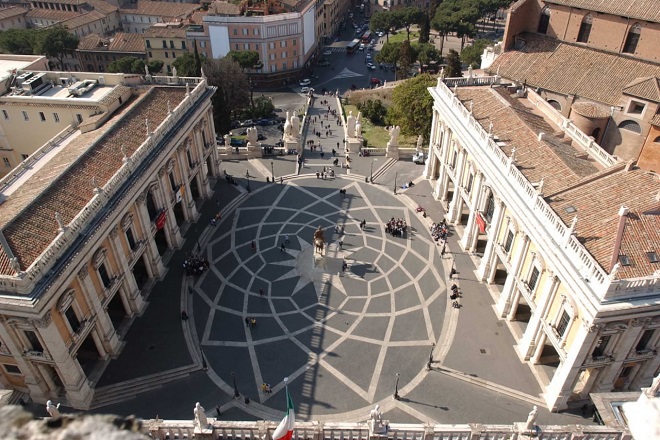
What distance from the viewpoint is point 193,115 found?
5216 cm

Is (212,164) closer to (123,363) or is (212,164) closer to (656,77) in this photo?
(123,363)

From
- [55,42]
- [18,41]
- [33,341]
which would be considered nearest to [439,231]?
[33,341]

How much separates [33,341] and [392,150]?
157ft

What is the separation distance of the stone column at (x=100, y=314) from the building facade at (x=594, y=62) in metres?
51.5

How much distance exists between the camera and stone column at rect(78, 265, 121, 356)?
3466cm

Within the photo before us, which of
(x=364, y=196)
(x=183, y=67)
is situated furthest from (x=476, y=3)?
(x=364, y=196)

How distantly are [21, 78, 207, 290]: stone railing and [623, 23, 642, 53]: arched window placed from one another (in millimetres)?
49967

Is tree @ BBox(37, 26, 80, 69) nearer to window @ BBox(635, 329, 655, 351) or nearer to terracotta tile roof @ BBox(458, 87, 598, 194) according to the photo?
terracotta tile roof @ BBox(458, 87, 598, 194)

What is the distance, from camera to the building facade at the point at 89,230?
3172 cm

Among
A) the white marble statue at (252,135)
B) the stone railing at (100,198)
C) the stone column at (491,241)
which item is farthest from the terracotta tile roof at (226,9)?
the stone column at (491,241)

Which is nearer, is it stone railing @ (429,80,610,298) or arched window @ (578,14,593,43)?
stone railing @ (429,80,610,298)

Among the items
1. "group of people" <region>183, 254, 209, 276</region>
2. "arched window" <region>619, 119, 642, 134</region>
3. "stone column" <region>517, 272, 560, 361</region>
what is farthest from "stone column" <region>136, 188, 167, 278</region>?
"arched window" <region>619, 119, 642, 134</region>

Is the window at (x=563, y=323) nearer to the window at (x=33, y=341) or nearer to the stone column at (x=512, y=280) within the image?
the stone column at (x=512, y=280)

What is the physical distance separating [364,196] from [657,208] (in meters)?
31.5
